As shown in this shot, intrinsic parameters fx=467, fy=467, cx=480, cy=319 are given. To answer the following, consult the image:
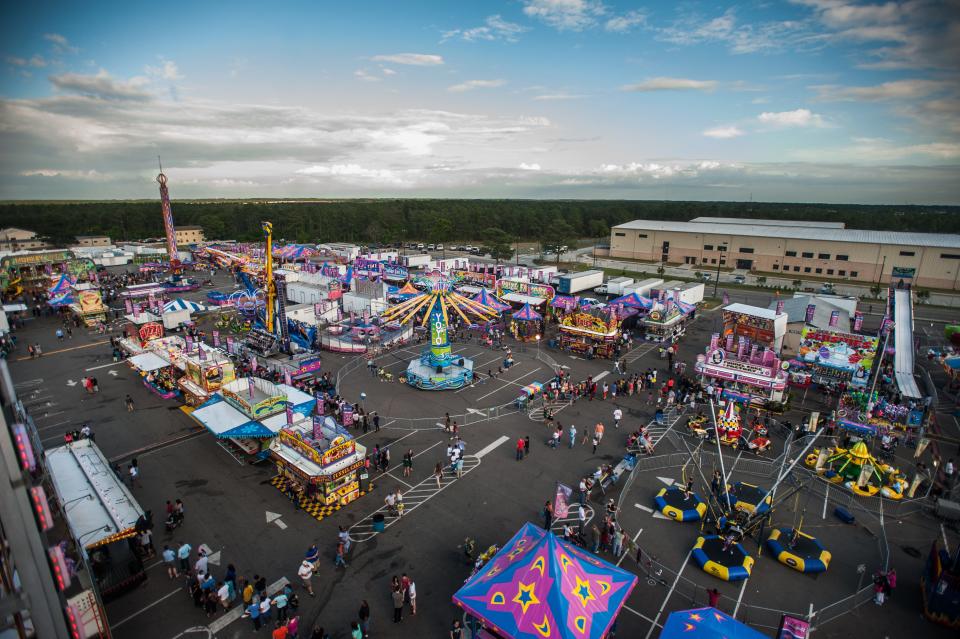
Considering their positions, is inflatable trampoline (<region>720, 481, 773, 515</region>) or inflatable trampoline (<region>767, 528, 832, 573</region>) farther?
inflatable trampoline (<region>720, 481, 773, 515</region>)

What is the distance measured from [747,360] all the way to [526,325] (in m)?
16.0

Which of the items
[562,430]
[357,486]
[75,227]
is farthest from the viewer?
[75,227]

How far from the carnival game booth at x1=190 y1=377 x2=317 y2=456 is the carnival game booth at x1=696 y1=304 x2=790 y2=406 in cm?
2104

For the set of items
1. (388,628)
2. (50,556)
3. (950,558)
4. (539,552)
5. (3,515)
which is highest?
(3,515)

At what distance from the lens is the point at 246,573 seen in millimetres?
13617

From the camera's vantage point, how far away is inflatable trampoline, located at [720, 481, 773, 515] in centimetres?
1564

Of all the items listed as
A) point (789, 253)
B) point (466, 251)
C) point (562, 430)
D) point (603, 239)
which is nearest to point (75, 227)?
point (466, 251)

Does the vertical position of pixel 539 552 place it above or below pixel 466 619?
above

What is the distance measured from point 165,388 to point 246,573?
17192mm

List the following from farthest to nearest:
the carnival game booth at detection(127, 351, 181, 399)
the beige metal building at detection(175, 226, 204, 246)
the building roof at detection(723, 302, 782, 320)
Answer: the beige metal building at detection(175, 226, 204, 246), the building roof at detection(723, 302, 782, 320), the carnival game booth at detection(127, 351, 181, 399)

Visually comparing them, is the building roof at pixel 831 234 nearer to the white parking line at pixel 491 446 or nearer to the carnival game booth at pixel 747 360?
the carnival game booth at pixel 747 360

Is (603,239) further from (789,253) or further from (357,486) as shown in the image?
(357,486)

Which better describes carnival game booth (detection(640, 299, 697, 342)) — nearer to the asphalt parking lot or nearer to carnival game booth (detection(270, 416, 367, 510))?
the asphalt parking lot

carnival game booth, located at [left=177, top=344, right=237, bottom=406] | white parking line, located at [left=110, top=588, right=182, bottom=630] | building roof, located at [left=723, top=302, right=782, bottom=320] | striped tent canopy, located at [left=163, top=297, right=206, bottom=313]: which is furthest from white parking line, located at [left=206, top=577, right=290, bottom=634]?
striped tent canopy, located at [left=163, top=297, right=206, bottom=313]
